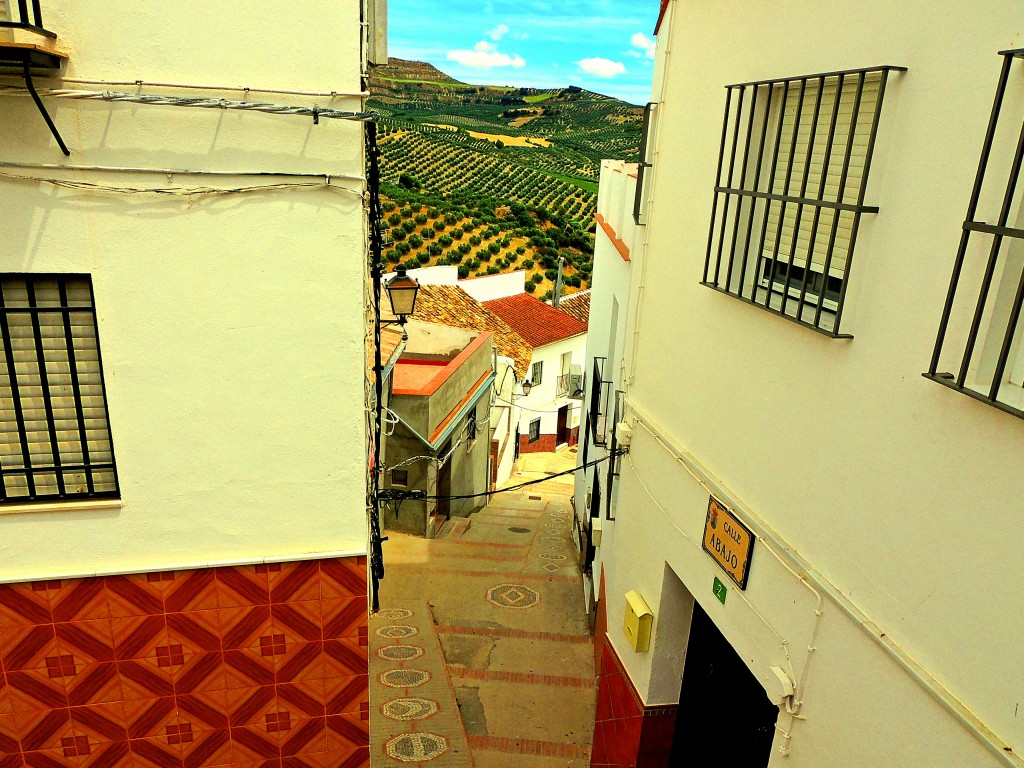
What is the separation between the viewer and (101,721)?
473 centimetres

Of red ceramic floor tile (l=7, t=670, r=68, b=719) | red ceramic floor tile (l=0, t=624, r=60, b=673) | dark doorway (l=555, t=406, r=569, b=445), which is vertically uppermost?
red ceramic floor tile (l=0, t=624, r=60, b=673)

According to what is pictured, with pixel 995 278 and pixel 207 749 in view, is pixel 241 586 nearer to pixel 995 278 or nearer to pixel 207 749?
pixel 207 749

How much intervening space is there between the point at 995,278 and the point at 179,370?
405cm

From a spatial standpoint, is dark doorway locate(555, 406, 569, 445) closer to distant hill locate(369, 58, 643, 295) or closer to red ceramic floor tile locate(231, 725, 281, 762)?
distant hill locate(369, 58, 643, 295)


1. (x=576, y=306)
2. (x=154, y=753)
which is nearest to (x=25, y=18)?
(x=154, y=753)

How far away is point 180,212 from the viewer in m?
4.04

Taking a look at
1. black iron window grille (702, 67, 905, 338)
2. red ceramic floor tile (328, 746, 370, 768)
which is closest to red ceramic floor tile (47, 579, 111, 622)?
red ceramic floor tile (328, 746, 370, 768)

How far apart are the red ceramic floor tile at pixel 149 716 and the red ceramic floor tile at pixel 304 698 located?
704 mm

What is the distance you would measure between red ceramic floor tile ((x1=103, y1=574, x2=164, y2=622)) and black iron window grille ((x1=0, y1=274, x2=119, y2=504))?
56 centimetres

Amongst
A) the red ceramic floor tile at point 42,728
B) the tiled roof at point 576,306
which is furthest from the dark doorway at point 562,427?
the red ceramic floor tile at point 42,728

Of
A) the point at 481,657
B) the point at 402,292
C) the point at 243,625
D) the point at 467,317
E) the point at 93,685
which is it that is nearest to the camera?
the point at 93,685

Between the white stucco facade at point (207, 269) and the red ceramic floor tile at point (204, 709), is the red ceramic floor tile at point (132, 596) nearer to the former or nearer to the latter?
the white stucco facade at point (207, 269)

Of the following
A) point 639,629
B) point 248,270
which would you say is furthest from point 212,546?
point 639,629

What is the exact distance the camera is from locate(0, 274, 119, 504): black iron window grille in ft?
13.3
